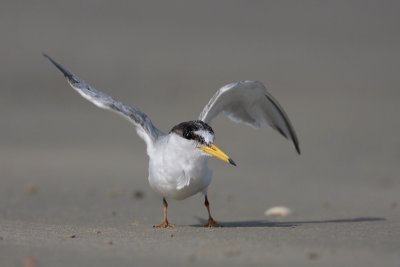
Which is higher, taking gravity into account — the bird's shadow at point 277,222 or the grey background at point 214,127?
the grey background at point 214,127

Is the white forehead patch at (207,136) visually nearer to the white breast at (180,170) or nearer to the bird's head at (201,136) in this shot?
the bird's head at (201,136)

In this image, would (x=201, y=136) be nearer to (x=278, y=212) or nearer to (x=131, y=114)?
(x=131, y=114)

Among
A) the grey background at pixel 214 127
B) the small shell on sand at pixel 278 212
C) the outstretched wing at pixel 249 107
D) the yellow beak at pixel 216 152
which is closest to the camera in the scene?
the grey background at pixel 214 127

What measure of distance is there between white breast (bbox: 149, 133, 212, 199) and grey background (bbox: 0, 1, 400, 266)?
31 centimetres

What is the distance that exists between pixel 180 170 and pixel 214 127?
6.91 meters

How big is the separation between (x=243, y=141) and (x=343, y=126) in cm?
172

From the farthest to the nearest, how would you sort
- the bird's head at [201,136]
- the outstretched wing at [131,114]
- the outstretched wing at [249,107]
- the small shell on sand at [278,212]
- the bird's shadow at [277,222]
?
the small shell on sand at [278,212]
the outstretched wing at [249,107]
the outstretched wing at [131,114]
the bird's shadow at [277,222]
the bird's head at [201,136]

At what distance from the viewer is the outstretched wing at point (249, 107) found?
768cm

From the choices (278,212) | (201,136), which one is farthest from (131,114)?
(278,212)

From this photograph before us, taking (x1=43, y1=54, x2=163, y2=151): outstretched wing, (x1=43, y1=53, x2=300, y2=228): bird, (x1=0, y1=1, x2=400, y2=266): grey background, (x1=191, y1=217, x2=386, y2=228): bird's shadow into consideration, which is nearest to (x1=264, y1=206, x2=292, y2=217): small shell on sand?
(x1=0, y1=1, x2=400, y2=266): grey background

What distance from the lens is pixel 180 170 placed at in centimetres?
656

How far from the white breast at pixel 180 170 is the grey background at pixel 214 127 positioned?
31 cm

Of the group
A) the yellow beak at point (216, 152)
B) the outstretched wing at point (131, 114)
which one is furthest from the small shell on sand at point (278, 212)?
the yellow beak at point (216, 152)

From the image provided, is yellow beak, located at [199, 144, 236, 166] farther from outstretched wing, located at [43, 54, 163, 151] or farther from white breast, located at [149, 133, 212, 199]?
outstretched wing, located at [43, 54, 163, 151]
